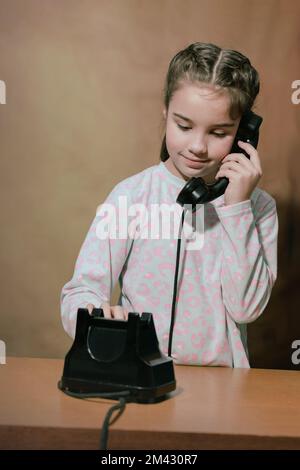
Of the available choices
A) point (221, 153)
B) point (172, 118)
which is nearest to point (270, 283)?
point (221, 153)

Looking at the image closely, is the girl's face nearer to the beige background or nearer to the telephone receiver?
the telephone receiver

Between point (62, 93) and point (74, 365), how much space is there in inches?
39.2

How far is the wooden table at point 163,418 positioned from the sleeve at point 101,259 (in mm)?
224

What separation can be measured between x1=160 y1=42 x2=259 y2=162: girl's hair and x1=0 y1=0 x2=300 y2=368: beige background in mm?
348

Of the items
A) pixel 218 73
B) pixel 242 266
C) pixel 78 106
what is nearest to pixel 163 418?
pixel 242 266

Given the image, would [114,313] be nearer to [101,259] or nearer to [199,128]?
[101,259]

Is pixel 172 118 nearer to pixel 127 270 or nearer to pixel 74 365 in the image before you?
pixel 127 270

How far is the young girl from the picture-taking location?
1482mm

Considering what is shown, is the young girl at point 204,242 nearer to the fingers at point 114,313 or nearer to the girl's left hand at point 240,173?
the girl's left hand at point 240,173

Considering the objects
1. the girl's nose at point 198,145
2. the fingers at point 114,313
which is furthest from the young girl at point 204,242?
the fingers at point 114,313

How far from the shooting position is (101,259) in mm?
A: 1522

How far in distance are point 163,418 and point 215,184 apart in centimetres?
67

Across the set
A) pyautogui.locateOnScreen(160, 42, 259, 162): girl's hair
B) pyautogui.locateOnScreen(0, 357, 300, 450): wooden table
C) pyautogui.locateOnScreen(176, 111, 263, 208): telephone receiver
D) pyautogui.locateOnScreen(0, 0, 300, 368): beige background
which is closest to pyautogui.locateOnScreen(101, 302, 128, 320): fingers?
pyautogui.locateOnScreen(0, 357, 300, 450): wooden table

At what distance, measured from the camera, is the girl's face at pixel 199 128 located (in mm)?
1475
